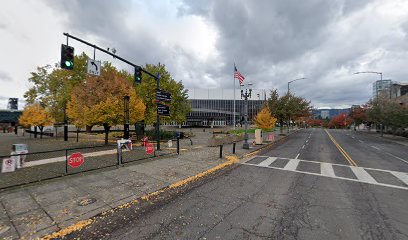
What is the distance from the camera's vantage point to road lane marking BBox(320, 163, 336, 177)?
8.98m

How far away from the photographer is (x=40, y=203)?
5398 millimetres

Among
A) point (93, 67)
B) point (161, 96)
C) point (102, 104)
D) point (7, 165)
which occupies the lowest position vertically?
point (7, 165)

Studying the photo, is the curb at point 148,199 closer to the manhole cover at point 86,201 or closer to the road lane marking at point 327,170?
the manhole cover at point 86,201

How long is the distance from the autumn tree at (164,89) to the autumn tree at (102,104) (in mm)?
4795

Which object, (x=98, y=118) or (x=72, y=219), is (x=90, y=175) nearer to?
(x=72, y=219)

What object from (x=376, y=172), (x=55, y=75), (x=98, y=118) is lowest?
(x=376, y=172)

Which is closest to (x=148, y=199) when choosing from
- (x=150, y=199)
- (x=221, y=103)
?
(x=150, y=199)

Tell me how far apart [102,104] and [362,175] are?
726 inches

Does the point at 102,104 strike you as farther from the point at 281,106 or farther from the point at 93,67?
the point at 281,106

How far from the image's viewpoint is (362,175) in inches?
346

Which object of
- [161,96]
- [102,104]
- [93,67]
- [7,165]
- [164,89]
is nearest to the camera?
[7,165]

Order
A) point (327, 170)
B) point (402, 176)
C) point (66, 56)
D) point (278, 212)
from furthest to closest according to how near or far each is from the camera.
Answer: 1. point (327, 170)
2. point (402, 176)
3. point (66, 56)
4. point (278, 212)

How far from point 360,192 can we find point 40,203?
10.5m

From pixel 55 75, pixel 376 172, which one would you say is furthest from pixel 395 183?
pixel 55 75
